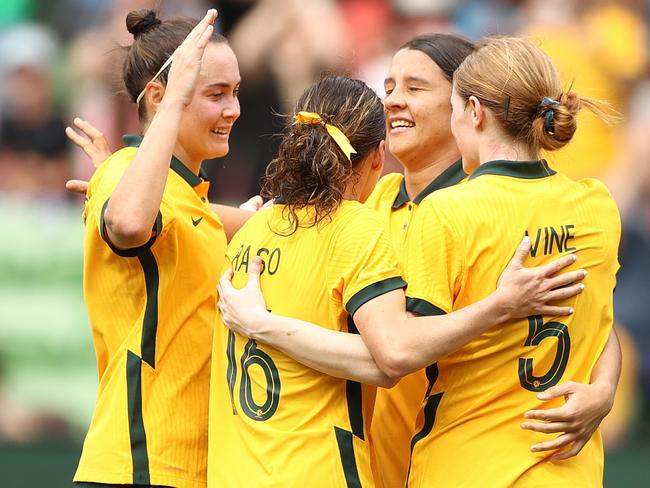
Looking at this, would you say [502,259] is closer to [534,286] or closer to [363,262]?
[534,286]

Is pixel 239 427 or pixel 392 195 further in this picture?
pixel 392 195

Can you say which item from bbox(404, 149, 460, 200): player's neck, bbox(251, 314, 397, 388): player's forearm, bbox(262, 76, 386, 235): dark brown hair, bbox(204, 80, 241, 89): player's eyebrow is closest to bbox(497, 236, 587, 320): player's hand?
bbox(251, 314, 397, 388): player's forearm

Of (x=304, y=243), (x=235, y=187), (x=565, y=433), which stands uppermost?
(x=235, y=187)

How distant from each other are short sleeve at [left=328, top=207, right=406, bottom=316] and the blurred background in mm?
4309

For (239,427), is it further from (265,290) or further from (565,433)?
(565,433)

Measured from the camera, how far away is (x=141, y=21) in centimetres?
401

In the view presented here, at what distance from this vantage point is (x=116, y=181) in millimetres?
3609

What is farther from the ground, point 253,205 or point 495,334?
point 253,205

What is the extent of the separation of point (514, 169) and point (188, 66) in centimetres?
102

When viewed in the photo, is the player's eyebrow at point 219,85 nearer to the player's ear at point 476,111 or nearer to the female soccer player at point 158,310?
the female soccer player at point 158,310

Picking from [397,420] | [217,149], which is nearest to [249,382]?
[397,420]

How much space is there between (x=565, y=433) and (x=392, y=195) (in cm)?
116

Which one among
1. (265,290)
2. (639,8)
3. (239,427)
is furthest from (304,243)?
(639,8)

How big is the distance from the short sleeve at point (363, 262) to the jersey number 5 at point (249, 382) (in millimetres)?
290
